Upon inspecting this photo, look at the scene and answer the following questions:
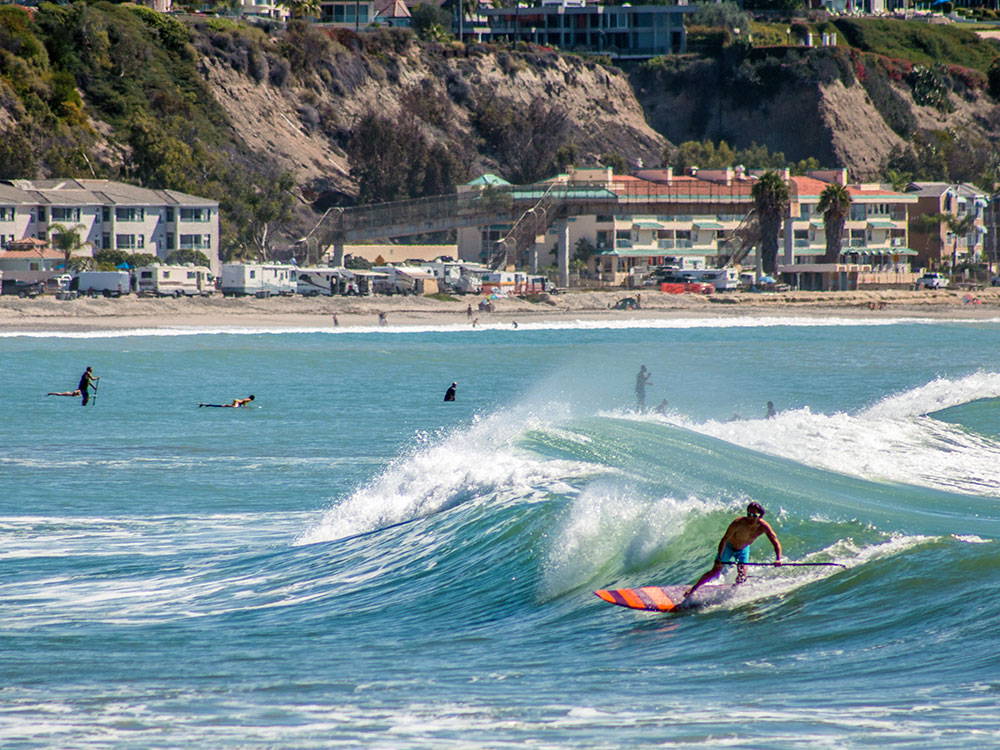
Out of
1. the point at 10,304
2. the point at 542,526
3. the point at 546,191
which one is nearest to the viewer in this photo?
the point at 542,526

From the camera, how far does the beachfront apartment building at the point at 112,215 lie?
96188 millimetres

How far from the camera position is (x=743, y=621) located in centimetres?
1536

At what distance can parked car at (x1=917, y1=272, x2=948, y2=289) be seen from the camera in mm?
118250

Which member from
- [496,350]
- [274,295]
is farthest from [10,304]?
[496,350]

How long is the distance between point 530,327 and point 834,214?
129 ft

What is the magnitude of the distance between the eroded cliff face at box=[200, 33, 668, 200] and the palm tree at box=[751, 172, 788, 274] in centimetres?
3765

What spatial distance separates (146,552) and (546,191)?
9438cm

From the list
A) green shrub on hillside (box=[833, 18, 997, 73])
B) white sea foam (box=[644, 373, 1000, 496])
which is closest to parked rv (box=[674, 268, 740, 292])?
white sea foam (box=[644, 373, 1000, 496])

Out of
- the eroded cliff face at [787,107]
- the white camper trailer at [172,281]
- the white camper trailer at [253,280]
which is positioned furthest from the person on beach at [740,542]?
the eroded cliff face at [787,107]

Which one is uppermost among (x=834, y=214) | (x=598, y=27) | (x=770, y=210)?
(x=598, y=27)

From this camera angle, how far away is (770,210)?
112188mm

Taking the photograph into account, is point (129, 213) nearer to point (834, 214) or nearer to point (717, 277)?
point (717, 277)

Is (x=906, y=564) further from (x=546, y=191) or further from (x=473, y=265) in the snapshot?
(x=546, y=191)

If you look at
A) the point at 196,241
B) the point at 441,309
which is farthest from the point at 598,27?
the point at 441,309
